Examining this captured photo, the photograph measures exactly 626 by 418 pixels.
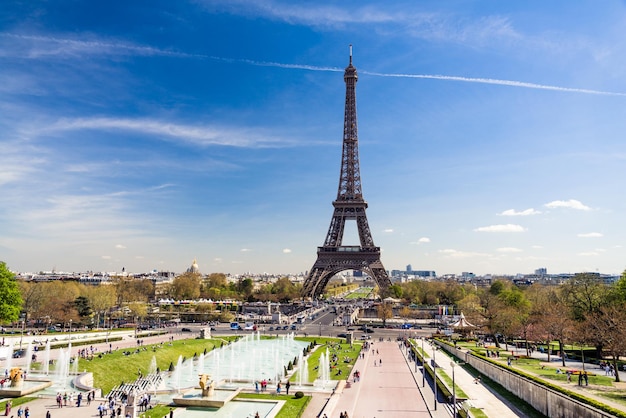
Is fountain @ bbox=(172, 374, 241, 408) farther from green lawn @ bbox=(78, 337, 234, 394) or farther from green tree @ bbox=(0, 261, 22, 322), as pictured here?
green tree @ bbox=(0, 261, 22, 322)

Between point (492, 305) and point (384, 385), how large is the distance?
132 ft

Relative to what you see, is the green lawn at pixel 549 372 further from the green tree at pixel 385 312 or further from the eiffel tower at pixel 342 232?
the eiffel tower at pixel 342 232

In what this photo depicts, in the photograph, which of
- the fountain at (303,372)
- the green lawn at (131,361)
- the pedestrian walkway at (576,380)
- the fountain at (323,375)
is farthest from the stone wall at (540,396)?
the green lawn at (131,361)

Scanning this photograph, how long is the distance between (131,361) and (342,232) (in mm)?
68263

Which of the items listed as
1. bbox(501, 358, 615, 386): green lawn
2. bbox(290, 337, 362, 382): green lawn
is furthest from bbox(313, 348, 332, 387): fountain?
bbox(501, 358, 615, 386): green lawn

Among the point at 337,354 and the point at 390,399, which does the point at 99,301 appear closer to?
the point at 337,354

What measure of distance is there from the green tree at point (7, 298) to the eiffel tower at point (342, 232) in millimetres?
59634

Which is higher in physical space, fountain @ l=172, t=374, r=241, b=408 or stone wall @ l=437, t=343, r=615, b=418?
stone wall @ l=437, t=343, r=615, b=418

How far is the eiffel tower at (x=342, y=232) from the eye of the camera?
104 m

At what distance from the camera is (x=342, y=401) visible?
3188 cm

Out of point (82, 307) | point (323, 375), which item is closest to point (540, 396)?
point (323, 375)

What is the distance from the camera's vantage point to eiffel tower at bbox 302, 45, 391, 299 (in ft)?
342

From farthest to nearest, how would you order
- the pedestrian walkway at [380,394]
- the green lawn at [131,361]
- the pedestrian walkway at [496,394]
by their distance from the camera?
the green lawn at [131,361]
the pedestrian walkway at [380,394]
the pedestrian walkway at [496,394]

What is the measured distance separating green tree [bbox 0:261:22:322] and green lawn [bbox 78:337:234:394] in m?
14.3
